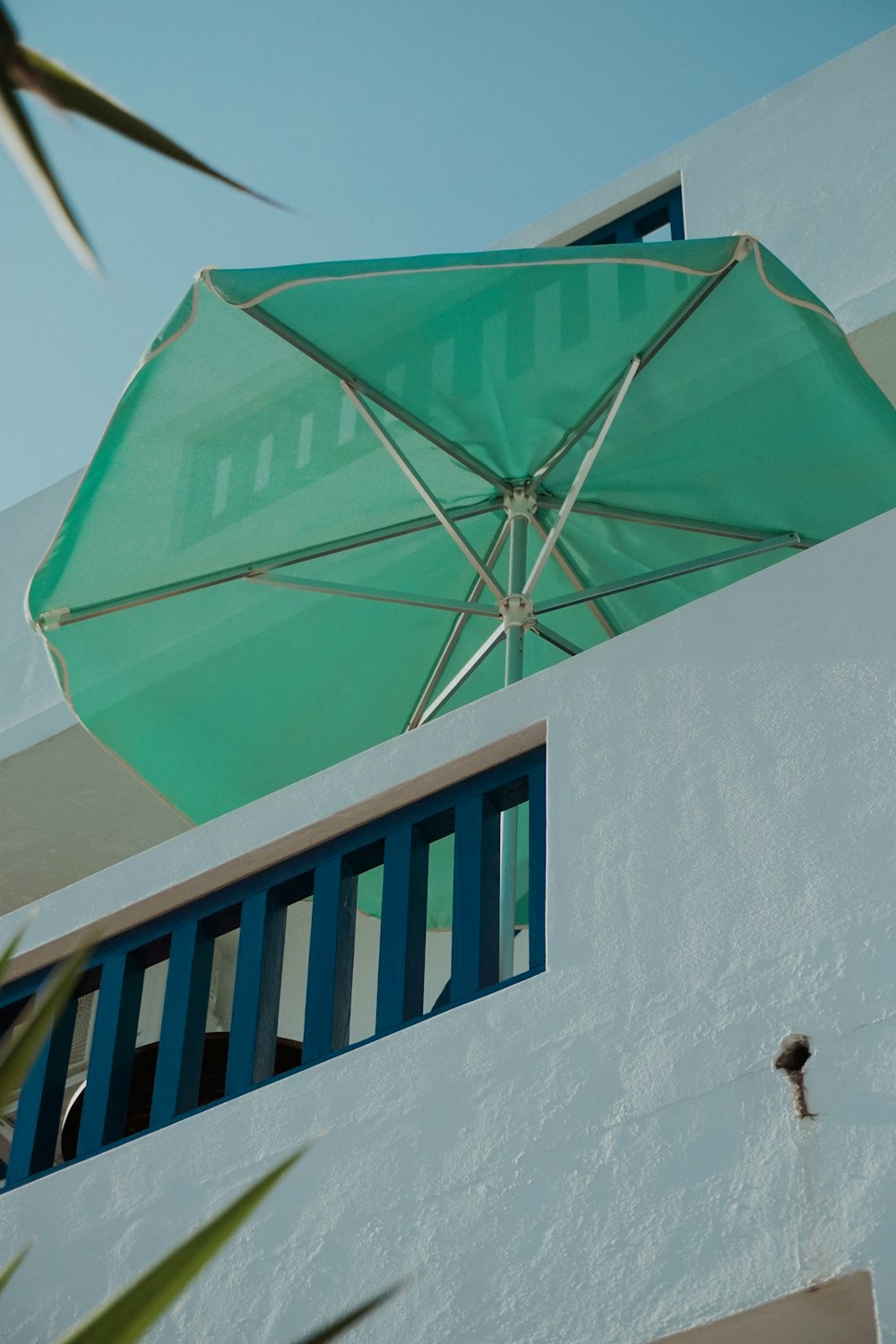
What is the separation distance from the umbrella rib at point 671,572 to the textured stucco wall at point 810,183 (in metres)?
2.23

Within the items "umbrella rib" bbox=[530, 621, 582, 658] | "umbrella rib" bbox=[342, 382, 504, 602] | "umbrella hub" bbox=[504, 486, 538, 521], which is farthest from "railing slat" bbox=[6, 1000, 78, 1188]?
"umbrella hub" bbox=[504, 486, 538, 521]

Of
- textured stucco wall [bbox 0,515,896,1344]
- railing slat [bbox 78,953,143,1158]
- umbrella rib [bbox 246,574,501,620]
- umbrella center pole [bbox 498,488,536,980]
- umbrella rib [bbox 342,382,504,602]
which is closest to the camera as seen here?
textured stucco wall [bbox 0,515,896,1344]

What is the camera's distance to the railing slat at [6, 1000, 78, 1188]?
164 inches

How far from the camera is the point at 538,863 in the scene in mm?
3881

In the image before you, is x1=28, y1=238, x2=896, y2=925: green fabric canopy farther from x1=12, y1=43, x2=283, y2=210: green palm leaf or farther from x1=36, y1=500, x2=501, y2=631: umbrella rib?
x1=12, y1=43, x2=283, y2=210: green palm leaf

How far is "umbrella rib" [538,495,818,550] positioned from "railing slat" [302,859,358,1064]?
77.6 inches

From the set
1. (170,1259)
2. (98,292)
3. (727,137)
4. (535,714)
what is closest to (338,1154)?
(535,714)

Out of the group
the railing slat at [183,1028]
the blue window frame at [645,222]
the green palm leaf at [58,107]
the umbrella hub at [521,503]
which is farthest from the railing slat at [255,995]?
the blue window frame at [645,222]

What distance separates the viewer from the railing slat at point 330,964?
12.9 feet

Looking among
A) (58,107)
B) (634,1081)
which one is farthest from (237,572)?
(58,107)

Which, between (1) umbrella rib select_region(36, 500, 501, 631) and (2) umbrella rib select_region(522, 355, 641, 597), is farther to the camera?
(1) umbrella rib select_region(36, 500, 501, 631)

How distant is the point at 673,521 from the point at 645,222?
12.4ft

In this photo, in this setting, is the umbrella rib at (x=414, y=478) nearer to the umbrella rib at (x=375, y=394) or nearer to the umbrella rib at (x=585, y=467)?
the umbrella rib at (x=375, y=394)

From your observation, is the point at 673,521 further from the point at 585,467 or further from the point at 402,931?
the point at 402,931
